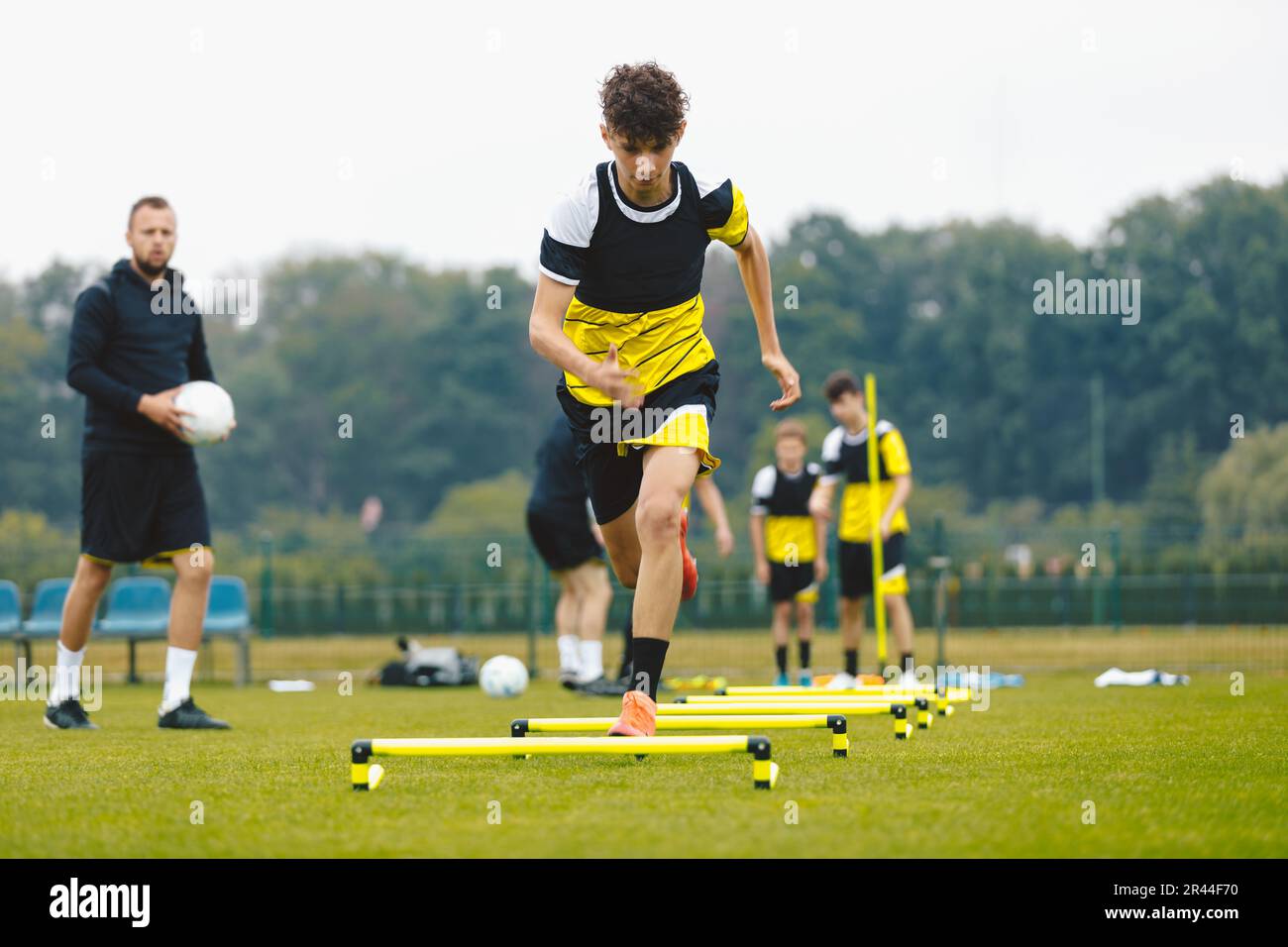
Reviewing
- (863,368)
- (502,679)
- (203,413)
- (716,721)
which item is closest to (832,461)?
(502,679)

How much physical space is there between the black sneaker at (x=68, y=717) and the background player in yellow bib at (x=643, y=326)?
10.8 feet

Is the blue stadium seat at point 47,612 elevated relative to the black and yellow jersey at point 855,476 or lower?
lower

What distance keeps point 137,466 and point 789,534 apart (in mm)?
5867

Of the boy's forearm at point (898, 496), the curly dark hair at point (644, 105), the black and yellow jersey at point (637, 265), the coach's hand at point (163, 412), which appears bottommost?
the boy's forearm at point (898, 496)

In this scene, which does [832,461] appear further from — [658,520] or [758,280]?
[658,520]

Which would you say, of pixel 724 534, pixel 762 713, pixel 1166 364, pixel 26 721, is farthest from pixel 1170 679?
pixel 1166 364

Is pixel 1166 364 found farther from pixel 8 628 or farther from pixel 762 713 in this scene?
pixel 762 713

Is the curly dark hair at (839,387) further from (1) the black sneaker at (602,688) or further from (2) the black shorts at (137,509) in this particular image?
(2) the black shorts at (137,509)

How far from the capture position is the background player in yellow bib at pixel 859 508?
1098 centimetres

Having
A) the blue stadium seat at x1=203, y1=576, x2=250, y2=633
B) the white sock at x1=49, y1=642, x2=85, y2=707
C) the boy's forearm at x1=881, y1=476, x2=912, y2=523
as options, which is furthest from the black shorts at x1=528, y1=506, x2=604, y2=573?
the blue stadium seat at x1=203, y1=576, x2=250, y2=633

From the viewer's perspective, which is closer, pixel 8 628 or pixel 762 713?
pixel 762 713

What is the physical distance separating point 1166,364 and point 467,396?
28.6 m

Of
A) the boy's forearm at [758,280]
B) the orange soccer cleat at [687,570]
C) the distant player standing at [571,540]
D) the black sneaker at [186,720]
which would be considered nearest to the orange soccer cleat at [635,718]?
the orange soccer cleat at [687,570]
